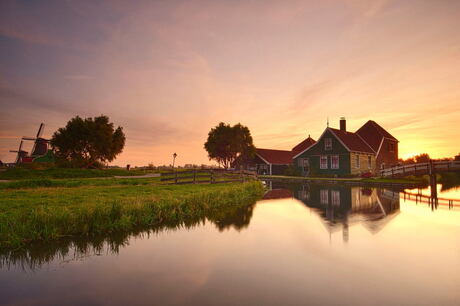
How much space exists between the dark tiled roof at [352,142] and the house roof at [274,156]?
14.8 m

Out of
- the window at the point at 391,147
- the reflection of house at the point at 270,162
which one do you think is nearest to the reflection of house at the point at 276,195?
the reflection of house at the point at 270,162

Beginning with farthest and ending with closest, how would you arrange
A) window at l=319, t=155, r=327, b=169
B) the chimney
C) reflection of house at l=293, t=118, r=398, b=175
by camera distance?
the chimney < window at l=319, t=155, r=327, b=169 < reflection of house at l=293, t=118, r=398, b=175

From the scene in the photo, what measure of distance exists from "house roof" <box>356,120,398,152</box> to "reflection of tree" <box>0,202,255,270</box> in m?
43.5

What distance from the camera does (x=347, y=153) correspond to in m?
39.5

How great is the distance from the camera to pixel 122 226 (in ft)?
32.4

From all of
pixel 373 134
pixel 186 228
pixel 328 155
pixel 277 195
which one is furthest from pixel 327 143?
pixel 186 228

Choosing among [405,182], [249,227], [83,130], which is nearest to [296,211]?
[249,227]

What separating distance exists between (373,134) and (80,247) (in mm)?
51485

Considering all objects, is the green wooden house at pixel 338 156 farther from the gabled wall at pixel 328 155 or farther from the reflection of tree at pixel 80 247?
the reflection of tree at pixel 80 247

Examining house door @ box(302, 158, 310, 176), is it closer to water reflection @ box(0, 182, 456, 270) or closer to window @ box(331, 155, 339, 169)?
window @ box(331, 155, 339, 169)

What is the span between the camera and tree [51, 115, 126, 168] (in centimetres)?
4319

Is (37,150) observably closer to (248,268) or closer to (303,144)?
(303,144)

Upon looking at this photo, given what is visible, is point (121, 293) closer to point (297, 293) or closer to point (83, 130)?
point (297, 293)

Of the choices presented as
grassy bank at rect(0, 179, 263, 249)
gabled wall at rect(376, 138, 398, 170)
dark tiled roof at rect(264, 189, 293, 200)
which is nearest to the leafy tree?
gabled wall at rect(376, 138, 398, 170)
